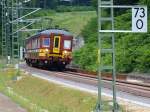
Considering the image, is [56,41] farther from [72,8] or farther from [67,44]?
[72,8]

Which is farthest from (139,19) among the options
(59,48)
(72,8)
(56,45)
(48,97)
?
(72,8)

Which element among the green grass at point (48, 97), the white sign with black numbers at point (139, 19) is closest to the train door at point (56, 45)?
the green grass at point (48, 97)

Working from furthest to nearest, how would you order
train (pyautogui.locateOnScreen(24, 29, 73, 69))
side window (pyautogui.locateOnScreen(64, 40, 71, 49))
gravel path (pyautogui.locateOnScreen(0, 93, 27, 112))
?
side window (pyautogui.locateOnScreen(64, 40, 71, 49)) < train (pyautogui.locateOnScreen(24, 29, 73, 69)) < gravel path (pyautogui.locateOnScreen(0, 93, 27, 112))

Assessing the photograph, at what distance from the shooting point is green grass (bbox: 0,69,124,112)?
19.2m

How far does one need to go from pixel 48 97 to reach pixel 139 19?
10891 millimetres

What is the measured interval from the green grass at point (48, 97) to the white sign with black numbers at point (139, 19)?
246cm

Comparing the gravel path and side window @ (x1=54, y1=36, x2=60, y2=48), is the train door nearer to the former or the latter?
side window @ (x1=54, y1=36, x2=60, y2=48)

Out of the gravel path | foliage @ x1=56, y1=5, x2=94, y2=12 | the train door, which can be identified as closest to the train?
the train door

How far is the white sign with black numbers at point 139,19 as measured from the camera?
14524 mm

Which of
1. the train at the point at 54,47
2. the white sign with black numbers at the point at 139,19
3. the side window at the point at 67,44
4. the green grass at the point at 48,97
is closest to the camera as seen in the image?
the white sign with black numbers at the point at 139,19

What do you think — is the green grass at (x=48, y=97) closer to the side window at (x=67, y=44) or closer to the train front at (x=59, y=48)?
the train front at (x=59, y=48)

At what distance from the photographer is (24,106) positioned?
21.5 m

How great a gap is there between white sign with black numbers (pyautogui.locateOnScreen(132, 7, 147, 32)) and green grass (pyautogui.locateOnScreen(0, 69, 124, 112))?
2.46 meters

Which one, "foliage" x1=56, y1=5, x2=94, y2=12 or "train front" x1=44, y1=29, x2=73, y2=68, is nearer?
"train front" x1=44, y1=29, x2=73, y2=68
